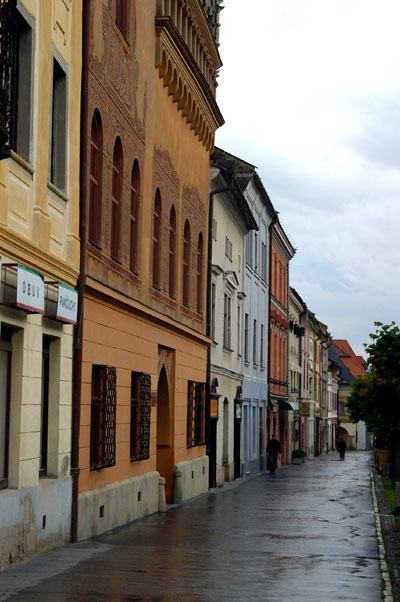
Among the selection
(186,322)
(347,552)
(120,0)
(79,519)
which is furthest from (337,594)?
(186,322)

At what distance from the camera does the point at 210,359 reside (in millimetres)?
34125

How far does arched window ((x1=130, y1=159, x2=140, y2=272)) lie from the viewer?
2219 centimetres

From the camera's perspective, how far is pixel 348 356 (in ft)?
452

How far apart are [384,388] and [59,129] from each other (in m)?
20.2

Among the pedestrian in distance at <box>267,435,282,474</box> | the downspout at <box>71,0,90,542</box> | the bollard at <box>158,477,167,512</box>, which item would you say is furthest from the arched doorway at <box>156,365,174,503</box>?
the pedestrian in distance at <box>267,435,282,474</box>

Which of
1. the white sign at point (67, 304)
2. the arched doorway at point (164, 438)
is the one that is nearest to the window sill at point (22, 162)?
the white sign at point (67, 304)

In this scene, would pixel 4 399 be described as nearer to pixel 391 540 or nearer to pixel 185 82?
pixel 391 540

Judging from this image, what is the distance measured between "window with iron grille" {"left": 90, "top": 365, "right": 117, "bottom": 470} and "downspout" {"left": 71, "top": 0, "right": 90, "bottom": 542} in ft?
4.15

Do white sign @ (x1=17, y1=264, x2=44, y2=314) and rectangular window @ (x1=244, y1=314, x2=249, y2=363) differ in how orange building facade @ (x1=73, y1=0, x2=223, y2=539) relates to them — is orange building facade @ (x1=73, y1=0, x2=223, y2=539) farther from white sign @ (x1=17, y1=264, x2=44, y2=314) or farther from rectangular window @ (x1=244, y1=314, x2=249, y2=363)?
rectangular window @ (x1=244, y1=314, x2=249, y2=363)

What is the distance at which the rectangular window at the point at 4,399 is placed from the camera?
1393cm

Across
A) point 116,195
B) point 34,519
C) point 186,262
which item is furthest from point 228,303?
point 34,519

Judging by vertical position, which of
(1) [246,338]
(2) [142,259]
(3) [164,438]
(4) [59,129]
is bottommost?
(3) [164,438]

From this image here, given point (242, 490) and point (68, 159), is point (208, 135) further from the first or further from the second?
point (68, 159)

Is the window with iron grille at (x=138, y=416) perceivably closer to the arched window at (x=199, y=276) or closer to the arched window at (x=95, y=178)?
the arched window at (x=95, y=178)
